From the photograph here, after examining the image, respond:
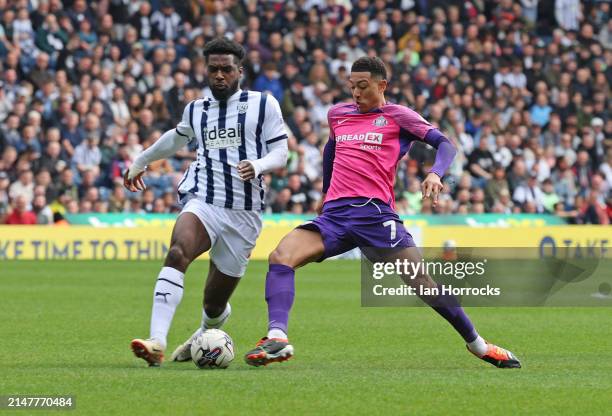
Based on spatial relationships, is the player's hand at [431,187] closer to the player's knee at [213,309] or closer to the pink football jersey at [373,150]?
the pink football jersey at [373,150]

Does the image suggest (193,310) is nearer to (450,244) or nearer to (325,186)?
(325,186)

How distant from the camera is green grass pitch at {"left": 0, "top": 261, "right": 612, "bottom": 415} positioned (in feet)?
23.0

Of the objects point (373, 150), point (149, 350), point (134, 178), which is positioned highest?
point (373, 150)

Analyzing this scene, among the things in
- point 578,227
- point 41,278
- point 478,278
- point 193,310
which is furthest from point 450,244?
point 478,278

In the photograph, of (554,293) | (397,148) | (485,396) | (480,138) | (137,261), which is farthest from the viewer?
(480,138)

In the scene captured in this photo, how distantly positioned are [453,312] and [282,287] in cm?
116

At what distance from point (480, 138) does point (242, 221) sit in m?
19.9

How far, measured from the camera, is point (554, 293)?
16438 mm

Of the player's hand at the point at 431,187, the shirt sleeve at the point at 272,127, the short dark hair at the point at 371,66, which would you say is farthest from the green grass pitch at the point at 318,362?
the short dark hair at the point at 371,66

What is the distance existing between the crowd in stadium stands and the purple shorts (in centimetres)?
1557

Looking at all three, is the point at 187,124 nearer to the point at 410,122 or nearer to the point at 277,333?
the point at 410,122

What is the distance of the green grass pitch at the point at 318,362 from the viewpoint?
7.01 m

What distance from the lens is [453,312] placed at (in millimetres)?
8742

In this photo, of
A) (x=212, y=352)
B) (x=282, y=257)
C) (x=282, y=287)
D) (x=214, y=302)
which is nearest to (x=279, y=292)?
(x=282, y=287)
